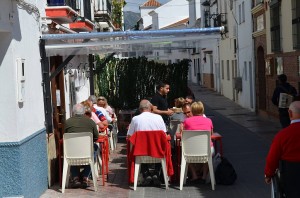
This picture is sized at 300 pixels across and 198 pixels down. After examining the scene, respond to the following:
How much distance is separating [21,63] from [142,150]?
Answer: 8.37ft

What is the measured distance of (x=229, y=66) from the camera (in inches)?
1547

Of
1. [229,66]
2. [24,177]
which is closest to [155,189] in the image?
[24,177]

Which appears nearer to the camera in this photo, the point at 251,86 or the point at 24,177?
the point at 24,177

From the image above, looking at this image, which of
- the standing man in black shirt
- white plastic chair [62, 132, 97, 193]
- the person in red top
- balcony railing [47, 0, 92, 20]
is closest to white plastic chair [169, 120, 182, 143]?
the standing man in black shirt

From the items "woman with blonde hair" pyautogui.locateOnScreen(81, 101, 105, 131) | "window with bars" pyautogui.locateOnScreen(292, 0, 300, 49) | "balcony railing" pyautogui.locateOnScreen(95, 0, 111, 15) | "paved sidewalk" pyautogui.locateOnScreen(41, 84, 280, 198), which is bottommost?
"paved sidewalk" pyautogui.locateOnScreen(41, 84, 280, 198)

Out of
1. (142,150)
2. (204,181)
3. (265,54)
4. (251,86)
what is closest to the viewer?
(142,150)

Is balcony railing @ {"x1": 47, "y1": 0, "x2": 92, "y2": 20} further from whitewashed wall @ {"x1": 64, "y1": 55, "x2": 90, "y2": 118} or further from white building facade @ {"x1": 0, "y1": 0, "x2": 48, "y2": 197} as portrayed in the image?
white building facade @ {"x1": 0, "y1": 0, "x2": 48, "y2": 197}

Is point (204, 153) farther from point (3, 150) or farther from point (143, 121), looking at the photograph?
point (3, 150)

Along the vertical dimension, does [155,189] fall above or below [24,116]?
below

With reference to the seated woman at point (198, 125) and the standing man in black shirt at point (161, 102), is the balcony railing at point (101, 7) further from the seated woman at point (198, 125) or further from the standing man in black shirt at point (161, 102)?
the seated woman at point (198, 125)

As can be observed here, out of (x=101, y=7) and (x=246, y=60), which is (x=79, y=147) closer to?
(x=101, y=7)

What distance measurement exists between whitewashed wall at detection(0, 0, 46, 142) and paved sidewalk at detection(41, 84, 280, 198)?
1.58 m

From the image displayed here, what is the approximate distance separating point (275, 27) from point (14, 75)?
1471cm

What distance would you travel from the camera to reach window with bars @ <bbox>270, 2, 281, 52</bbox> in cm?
2181
